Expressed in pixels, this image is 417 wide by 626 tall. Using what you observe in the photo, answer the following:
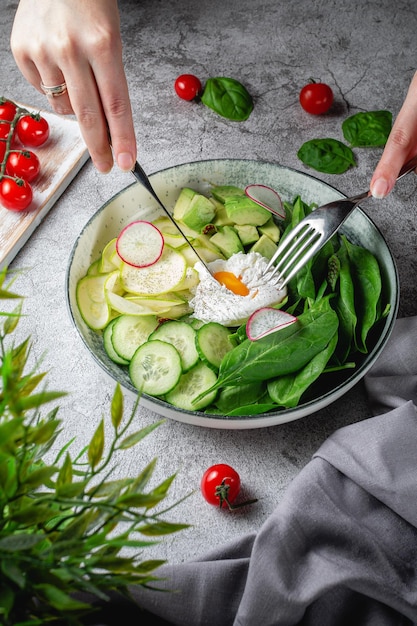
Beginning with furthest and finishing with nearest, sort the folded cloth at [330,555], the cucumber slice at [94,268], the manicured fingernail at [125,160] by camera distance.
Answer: the cucumber slice at [94,268] → the manicured fingernail at [125,160] → the folded cloth at [330,555]

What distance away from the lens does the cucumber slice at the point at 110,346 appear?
1.59 meters

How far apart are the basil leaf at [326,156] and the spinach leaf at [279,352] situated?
0.78 meters

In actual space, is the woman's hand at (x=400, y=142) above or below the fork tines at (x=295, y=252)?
above

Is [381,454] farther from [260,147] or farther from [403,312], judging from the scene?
[260,147]

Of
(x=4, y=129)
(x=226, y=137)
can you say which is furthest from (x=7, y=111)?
(x=226, y=137)

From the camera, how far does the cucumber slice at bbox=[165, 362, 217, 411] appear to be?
1.50m

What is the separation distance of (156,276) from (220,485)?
0.58 m

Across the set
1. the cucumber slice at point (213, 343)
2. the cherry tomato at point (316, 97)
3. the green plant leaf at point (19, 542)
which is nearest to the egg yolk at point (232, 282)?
the cucumber slice at point (213, 343)

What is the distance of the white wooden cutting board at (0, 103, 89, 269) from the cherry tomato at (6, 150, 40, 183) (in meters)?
0.04

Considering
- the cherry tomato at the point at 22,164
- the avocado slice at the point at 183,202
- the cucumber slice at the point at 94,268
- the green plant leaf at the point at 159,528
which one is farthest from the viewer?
the cherry tomato at the point at 22,164

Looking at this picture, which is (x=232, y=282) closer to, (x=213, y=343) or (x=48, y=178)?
(x=213, y=343)

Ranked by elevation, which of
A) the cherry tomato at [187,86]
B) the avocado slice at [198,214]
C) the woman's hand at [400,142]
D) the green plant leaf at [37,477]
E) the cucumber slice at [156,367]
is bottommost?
the cucumber slice at [156,367]

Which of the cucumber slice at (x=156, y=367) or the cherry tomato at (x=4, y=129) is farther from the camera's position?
the cherry tomato at (x=4, y=129)

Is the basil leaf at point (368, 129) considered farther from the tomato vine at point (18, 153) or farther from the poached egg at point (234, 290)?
the tomato vine at point (18, 153)
